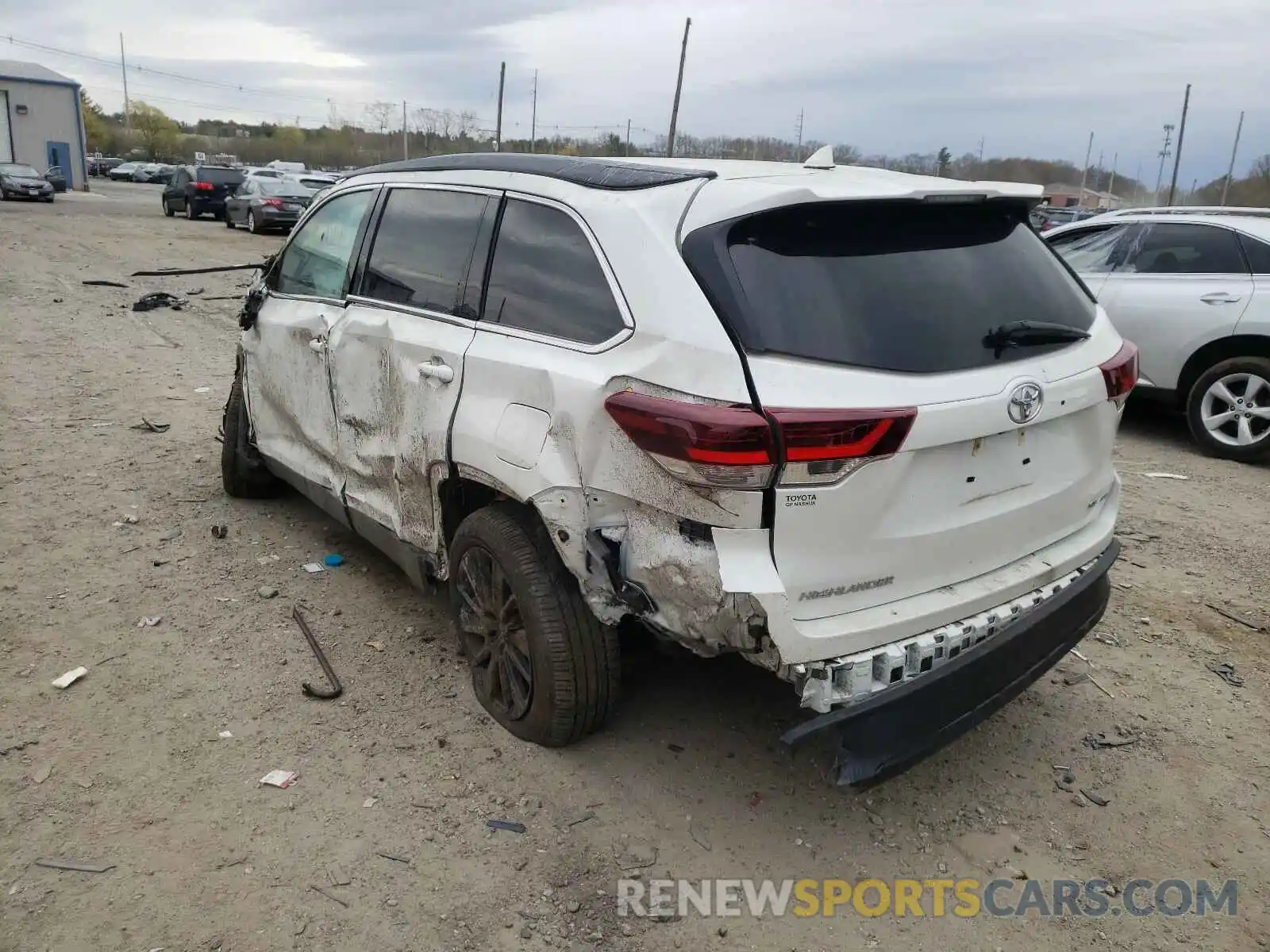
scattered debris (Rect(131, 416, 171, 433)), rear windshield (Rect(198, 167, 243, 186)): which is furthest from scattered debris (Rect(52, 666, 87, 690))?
rear windshield (Rect(198, 167, 243, 186))

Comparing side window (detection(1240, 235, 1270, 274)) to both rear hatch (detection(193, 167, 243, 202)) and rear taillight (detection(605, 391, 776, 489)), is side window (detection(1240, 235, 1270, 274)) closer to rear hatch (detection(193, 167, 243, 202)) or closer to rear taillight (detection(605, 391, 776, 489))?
rear taillight (detection(605, 391, 776, 489))

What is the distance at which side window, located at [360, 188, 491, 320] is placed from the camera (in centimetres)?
342

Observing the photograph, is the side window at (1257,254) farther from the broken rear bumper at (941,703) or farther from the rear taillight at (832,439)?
the rear taillight at (832,439)

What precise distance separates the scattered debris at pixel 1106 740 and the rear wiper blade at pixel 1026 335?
144 centimetres

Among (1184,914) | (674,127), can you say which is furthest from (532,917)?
(674,127)

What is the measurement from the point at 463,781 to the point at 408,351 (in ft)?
4.95

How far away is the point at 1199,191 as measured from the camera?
69375 millimetres

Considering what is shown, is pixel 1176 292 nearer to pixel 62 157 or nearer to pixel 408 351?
pixel 408 351

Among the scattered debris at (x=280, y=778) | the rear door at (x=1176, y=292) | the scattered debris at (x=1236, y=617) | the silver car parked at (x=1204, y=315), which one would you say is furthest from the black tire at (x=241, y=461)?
the silver car parked at (x=1204, y=315)

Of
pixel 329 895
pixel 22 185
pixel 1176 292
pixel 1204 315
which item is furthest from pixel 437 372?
pixel 22 185

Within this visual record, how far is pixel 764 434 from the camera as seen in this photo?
2357mm

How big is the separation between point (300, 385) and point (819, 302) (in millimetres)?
2735

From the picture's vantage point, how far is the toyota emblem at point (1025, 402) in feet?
8.84

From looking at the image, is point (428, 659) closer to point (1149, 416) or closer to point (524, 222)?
point (524, 222)
